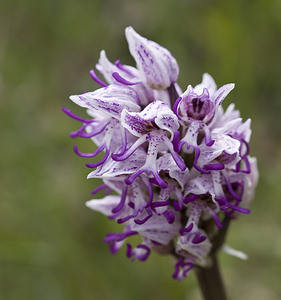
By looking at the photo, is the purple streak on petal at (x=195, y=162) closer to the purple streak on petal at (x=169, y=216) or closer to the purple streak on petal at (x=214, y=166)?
the purple streak on petal at (x=214, y=166)

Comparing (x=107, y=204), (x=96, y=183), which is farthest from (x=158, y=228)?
(x=96, y=183)

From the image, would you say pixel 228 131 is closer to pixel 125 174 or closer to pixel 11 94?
pixel 125 174

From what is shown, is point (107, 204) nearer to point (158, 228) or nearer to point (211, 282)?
point (158, 228)

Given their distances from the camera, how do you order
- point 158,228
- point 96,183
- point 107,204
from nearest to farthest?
point 158,228 → point 107,204 → point 96,183

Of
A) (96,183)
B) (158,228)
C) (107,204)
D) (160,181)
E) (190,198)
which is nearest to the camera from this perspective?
(160,181)

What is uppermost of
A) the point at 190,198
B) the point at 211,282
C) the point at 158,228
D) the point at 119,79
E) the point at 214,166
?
the point at 119,79

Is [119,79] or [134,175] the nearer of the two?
[134,175]

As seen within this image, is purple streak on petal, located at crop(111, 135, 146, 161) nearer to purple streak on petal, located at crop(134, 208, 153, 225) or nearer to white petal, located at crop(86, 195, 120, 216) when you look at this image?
purple streak on petal, located at crop(134, 208, 153, 225)

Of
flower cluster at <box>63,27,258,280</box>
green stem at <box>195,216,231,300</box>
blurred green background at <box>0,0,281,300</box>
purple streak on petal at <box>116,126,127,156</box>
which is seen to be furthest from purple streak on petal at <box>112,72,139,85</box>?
blurred green background at <box>0,0,281,300</box>
